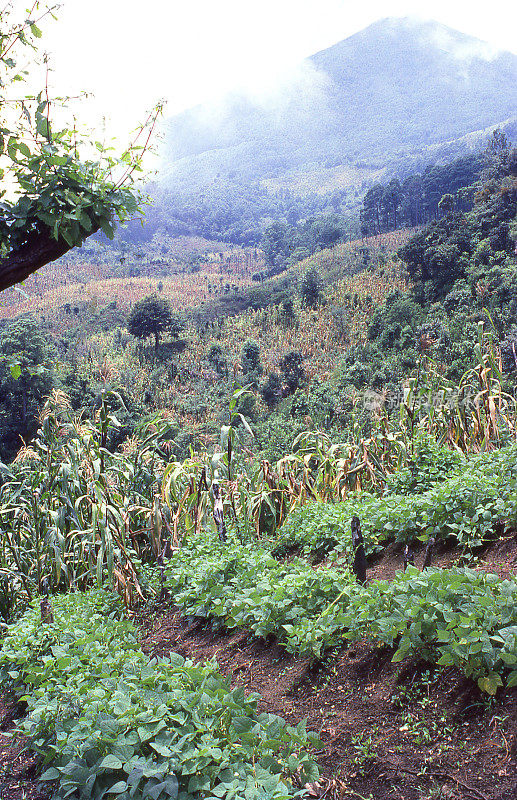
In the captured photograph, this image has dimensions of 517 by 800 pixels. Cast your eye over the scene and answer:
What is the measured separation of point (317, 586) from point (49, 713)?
954 mm

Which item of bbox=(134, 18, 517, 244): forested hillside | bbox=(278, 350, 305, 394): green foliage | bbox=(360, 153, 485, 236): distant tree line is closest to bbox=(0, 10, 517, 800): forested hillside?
bbox=(278, 350, 305, 394): green foliage

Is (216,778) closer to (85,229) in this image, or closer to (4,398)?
(85,229)

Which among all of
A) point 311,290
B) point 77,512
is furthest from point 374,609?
point 311,290

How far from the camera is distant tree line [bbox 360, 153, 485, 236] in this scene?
5356 centimetres

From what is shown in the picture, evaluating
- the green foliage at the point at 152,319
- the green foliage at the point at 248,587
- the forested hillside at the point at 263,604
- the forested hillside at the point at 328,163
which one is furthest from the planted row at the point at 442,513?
the forested hillside at the point at 328,163

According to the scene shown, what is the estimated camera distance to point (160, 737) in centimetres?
133

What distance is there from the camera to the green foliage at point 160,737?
4.05 feet

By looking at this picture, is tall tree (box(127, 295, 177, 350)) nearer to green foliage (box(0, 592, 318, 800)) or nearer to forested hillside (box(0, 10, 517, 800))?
forested hillside (box(0, 10, 517, 800))

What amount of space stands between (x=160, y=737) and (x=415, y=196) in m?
61.0

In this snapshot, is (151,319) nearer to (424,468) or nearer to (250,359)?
(250,359)

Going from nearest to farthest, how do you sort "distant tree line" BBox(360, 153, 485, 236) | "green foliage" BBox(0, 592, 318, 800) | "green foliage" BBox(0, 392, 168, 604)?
"green foliage" BBox(0, 592, 318, 800) < "green foliage" BBox(0, 392, 168, 604) < "distant tree line" BBox(360, 153, 485, 236)

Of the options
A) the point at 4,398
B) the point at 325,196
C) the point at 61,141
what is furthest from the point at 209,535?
the point at 325,196

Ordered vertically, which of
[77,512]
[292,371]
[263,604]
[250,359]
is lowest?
[292,371]

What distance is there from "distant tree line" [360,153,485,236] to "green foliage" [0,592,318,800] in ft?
181
